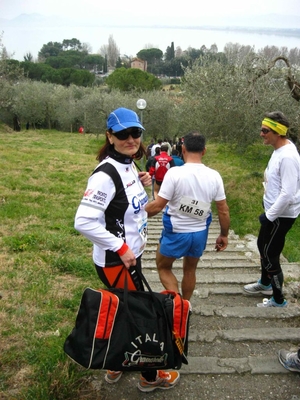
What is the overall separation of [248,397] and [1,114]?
37646mm

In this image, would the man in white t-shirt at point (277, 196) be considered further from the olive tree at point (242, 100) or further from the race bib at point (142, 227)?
the olive tree at point (242, 100)

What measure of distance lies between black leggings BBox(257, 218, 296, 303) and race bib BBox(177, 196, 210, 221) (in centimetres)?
89

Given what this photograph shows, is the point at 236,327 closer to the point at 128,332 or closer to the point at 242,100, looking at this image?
the point at 128,332

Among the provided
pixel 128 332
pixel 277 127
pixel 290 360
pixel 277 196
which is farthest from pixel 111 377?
pixel 277 127

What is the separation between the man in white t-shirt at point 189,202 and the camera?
318 centimetres

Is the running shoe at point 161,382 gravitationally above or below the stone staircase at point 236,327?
above

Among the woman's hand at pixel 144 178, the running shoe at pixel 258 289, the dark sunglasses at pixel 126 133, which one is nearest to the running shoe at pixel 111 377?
the woman's hand at pixel 144 178

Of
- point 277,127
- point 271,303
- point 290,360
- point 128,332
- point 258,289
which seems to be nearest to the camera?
point 128,332

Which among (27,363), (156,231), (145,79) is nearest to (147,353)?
(27,363)

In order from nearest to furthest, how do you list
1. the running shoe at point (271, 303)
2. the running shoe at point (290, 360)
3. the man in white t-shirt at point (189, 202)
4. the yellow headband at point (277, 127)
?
the running shoe at point (290, 360) < the man in white t-shirt at point (189, 202) < the yellow headband at point (277, 127) < the running shoe at point (271, 303)

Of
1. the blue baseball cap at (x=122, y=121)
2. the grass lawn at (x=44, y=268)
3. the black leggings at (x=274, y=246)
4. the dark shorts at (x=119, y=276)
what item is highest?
the blue baseball cap at (x=122, y=121)

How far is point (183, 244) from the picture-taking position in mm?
3250

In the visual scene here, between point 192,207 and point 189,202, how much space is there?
53mm

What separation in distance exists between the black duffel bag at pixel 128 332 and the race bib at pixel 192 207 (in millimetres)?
1076
